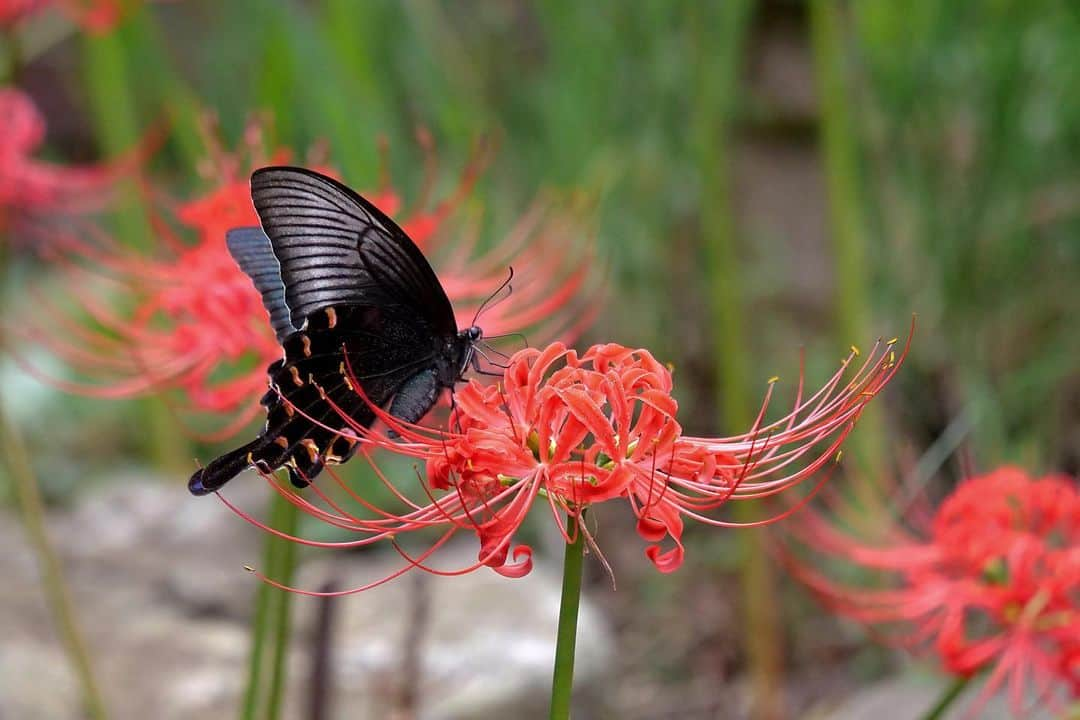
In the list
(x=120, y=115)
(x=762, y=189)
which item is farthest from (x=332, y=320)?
(x=762, y=189)

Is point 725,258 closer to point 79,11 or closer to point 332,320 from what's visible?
point 332,320

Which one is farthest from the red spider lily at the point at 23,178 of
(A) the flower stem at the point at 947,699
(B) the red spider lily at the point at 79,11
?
(A) the flower stem at the point at 947,699

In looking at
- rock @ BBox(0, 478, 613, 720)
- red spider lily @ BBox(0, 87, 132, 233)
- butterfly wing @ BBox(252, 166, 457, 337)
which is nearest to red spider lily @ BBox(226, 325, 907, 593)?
butterfly wing @ BBox(252, 166, 457, 337)

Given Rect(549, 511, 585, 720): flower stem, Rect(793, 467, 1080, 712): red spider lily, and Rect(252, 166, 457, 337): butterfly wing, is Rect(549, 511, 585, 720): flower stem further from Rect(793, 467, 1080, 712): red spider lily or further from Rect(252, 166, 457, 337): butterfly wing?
Rect(793, 467, 1080, 712): red spider lily

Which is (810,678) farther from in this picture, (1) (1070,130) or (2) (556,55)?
(2) (556,55)

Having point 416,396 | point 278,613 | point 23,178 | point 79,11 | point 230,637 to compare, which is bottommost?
point 278,613

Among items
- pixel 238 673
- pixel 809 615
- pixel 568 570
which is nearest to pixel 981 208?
pixel 809 615

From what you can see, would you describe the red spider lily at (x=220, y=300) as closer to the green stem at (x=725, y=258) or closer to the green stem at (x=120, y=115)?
the green stem at (x=725, y=258)
